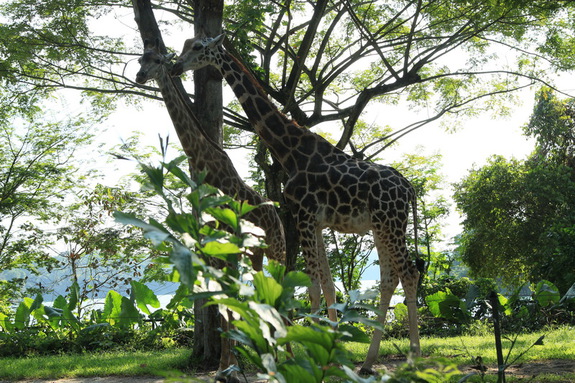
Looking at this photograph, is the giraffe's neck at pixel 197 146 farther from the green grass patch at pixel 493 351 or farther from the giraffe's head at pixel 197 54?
the green grass patch at pixel 493 351

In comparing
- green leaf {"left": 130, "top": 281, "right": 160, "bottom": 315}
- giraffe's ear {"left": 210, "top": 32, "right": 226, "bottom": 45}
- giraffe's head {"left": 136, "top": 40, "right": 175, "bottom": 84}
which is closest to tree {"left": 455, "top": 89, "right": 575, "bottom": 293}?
green leaf {"left": 130, "top": 281, "right": 160, "bottom": 315}

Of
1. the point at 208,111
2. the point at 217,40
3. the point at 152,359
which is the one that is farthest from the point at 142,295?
the point at 217,40

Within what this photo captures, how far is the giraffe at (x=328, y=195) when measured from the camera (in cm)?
651

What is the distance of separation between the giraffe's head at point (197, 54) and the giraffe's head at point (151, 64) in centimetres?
16

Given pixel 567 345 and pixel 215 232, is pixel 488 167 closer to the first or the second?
pixel 567 345

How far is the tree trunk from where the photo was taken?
24.2 feet

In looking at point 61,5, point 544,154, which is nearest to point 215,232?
point 61,5

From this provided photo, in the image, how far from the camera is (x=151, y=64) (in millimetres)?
6086

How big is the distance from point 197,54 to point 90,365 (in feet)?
14.4

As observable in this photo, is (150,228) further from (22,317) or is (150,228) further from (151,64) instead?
(22,317)

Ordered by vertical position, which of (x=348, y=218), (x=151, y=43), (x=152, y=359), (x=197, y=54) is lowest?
(x=152, y=359)

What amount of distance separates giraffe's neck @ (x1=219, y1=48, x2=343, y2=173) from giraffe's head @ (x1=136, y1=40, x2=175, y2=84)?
2.74 ft

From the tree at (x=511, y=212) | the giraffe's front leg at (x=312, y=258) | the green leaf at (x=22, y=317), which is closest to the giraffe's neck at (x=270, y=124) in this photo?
the giraffe's front leg at (x=312, y=258)

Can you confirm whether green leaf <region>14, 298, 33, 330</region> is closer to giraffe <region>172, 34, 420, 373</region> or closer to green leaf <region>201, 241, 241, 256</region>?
giraffe <region>172, 34, 420, 373</region>
